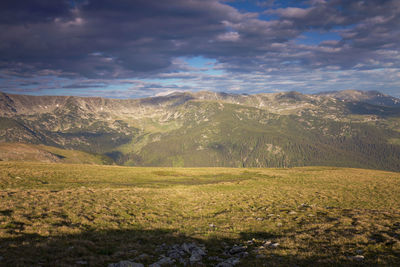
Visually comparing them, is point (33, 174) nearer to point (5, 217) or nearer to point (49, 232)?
point (5, 217)

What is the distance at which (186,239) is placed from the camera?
16531 mm

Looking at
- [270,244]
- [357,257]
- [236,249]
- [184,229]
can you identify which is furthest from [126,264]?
[357,257]

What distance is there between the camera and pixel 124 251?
13.3 m

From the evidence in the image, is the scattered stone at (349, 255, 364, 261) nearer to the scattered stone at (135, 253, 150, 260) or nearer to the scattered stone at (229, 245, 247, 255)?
the scattered stone at (229, 245, 247, 255)

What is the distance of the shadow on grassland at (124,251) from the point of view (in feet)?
35.6

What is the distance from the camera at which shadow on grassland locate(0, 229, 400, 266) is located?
10849 mm

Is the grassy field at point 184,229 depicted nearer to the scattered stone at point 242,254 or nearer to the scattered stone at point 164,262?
the scattered stone at point 242,254

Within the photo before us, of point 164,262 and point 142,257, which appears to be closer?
point 164,262

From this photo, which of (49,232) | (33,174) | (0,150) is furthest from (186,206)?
(0,150)

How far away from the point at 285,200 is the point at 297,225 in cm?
1364

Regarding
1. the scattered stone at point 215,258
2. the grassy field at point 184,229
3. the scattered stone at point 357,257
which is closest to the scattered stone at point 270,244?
the grassy field at point 184,229

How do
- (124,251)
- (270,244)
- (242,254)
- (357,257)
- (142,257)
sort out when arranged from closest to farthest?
(357,257) → (142,257) → (242,254) → (124,251) → (270,244)

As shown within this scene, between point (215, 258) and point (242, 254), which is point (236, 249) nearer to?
point (242, 254)

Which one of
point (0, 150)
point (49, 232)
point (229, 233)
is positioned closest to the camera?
point (49, 232)
